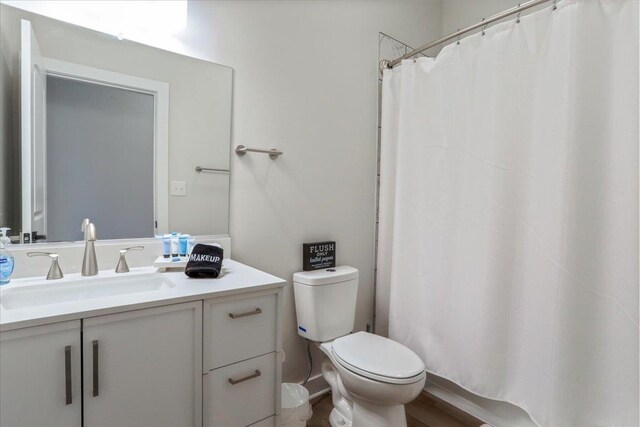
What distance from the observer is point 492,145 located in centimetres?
154

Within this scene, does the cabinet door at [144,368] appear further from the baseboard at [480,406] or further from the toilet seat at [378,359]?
the baseboard at [480,406]

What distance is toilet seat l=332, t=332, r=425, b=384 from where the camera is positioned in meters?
1.34

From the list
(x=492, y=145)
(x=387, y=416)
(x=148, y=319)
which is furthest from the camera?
(x=492, y=145)

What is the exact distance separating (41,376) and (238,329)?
513mm

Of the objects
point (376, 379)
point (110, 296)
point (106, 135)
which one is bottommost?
point (376, 379)

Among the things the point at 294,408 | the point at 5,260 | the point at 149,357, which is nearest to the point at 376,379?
the point at 294,408

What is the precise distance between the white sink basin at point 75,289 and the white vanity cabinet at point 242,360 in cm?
24

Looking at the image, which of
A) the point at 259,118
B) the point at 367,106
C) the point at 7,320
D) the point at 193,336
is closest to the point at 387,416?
the point at 193,336

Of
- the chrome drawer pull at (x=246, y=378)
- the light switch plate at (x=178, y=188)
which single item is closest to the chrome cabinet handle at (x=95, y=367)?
the chrome drawer pull at (x=246, y=378)

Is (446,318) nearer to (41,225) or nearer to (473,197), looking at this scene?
(473,197)

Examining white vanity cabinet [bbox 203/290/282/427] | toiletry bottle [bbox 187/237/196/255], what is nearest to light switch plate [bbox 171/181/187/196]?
toiletry bottle [bbox 187/237/196/255]

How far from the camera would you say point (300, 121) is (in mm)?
1816

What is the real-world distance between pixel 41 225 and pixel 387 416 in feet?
5.04

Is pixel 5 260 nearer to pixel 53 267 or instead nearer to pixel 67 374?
pixel 53 267
